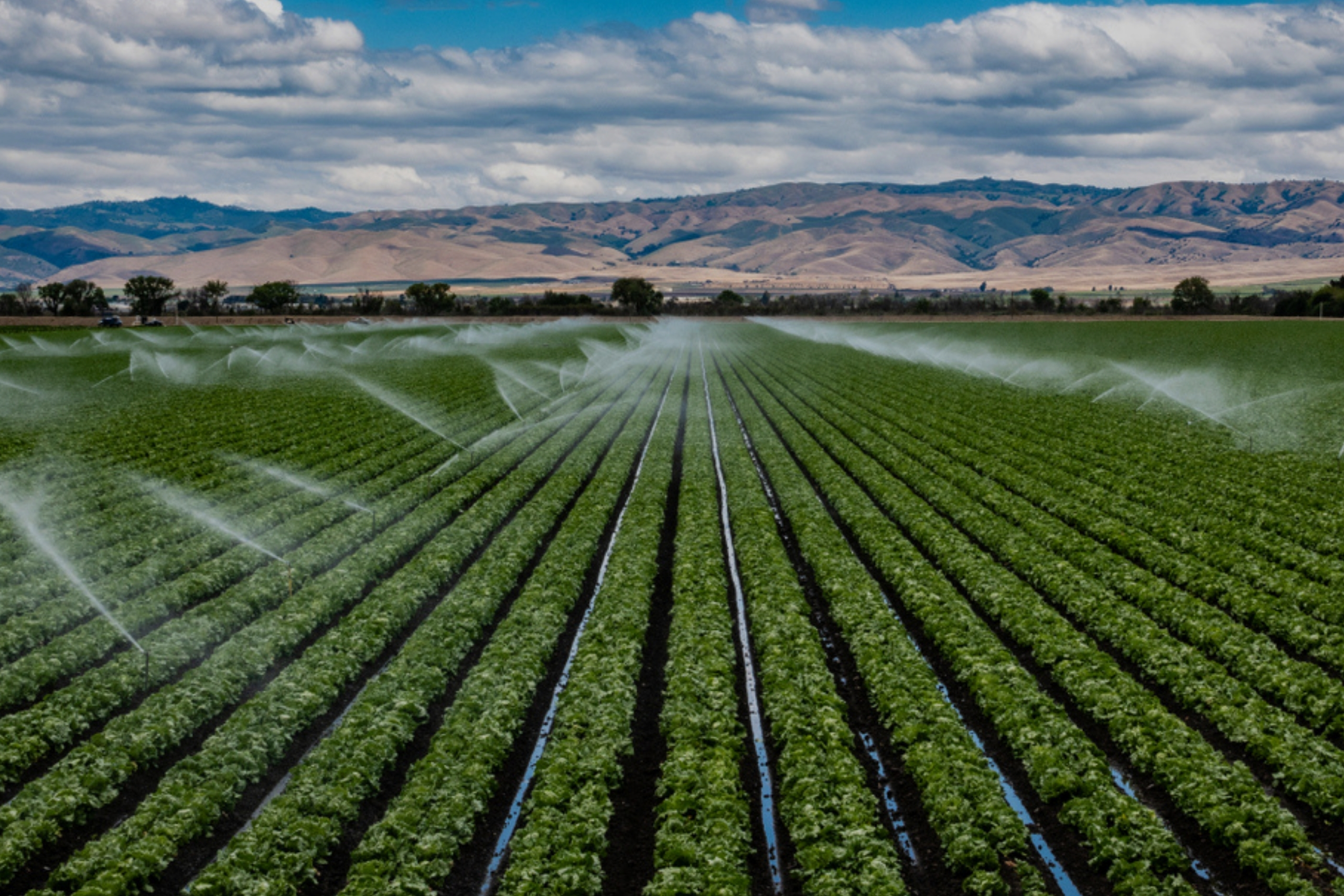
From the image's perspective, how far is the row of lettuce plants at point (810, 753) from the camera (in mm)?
9602

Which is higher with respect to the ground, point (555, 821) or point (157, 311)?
point (157, 311)

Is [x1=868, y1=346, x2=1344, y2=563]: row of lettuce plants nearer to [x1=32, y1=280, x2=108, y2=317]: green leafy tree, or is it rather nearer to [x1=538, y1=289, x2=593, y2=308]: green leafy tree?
[x1=538, y1=289, x2=593, y2=308]: green leafy tree

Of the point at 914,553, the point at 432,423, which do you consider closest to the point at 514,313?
the point at 432,423

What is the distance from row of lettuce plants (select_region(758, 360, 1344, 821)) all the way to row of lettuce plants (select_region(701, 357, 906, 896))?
4.79 meters

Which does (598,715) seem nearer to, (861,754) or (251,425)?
(861,754)

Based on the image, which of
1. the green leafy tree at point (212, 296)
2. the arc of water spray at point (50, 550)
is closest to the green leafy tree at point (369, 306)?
the green leafy tree at point (212, 296)

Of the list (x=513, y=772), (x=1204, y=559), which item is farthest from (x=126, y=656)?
(x=1204, y=559)

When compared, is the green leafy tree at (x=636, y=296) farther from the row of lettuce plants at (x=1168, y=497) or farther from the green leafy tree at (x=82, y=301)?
the row of lettuce plants at (x=1168, y=497)

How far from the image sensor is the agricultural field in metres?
9.99

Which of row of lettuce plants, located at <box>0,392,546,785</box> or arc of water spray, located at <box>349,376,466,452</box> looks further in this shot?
arc of water spray, located at <box>349,376,466,452</box>

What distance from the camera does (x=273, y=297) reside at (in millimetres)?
158625

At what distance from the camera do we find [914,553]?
19.7 m

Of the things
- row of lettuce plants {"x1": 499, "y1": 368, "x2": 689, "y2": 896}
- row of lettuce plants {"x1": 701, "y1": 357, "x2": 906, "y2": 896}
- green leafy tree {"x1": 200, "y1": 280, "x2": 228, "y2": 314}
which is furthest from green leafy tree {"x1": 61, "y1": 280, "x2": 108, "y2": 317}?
row of lettuce plants {"x1": 701, "y1": 357, "x2": 906, "y2": 896}

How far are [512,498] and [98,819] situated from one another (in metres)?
15.4
